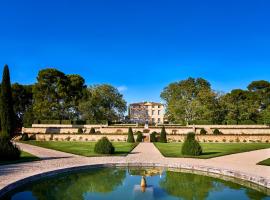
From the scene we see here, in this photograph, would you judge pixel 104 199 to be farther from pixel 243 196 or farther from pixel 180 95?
pixel 180 95

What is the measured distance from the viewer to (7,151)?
16.1m

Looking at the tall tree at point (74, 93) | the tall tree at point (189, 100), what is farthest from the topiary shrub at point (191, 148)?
the tall tree at point (74, 93)

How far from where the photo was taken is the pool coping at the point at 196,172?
1055 centimetres

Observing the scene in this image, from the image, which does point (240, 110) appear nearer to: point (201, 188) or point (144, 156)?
point (144, 156)

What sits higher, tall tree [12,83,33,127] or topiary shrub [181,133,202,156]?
tall tree [12,83,33,127]

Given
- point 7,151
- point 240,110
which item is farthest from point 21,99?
point 7,151

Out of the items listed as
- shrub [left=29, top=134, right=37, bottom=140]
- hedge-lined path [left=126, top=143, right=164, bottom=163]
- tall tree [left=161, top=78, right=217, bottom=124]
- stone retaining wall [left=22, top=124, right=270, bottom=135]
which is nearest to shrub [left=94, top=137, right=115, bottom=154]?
hedge-lined path [left=126, top=143, right=164, bottom=163]

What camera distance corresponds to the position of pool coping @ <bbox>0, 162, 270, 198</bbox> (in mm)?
10546

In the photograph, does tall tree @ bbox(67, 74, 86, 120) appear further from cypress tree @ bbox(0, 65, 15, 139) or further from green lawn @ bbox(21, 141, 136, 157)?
green lawn @ bbox(21, 141, 136, 157)

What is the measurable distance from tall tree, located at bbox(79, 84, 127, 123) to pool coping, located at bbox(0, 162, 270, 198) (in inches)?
1566

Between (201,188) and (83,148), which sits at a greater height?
(83,148)

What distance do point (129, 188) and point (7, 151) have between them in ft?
27.0

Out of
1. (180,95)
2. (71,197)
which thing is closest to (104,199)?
(71,197)

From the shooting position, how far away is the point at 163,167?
51.1 feet
